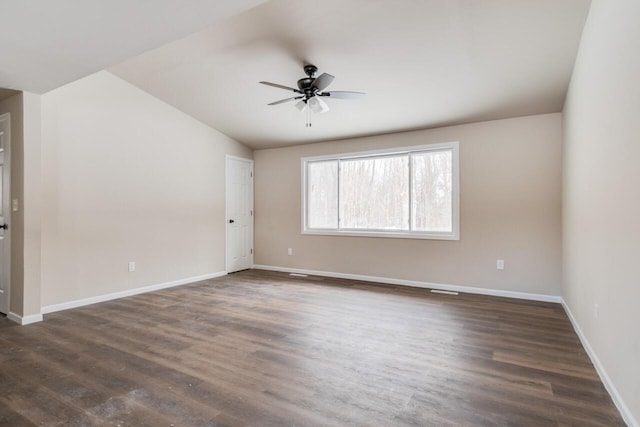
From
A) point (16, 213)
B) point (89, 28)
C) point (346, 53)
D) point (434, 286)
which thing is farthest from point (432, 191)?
point (16, 213)

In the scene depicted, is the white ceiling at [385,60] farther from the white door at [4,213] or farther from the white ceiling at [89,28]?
the white door at [4,213]

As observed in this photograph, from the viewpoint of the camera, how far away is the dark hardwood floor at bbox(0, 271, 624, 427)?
1.86 metres

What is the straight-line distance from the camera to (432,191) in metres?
4.95

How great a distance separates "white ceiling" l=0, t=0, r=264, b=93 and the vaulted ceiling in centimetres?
1

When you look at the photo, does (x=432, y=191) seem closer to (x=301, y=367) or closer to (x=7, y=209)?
(x=301, y=367)

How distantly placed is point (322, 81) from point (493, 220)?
301cm

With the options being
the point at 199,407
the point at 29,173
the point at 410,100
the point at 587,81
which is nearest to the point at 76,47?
the point at 29,173

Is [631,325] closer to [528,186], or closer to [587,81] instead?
[587,81]

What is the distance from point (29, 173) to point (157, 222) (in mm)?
1674

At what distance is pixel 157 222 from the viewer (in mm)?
4836

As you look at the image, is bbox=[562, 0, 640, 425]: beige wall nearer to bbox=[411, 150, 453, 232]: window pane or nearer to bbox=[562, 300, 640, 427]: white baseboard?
bbox=[562, 300, 640, 427]: white baseboard

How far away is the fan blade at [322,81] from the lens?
3.08 metres

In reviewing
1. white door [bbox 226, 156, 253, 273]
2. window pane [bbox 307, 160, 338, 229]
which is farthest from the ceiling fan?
white door [bbox 226, 156, 253, 273]

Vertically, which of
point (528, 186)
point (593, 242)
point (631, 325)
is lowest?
point (631, 325)
